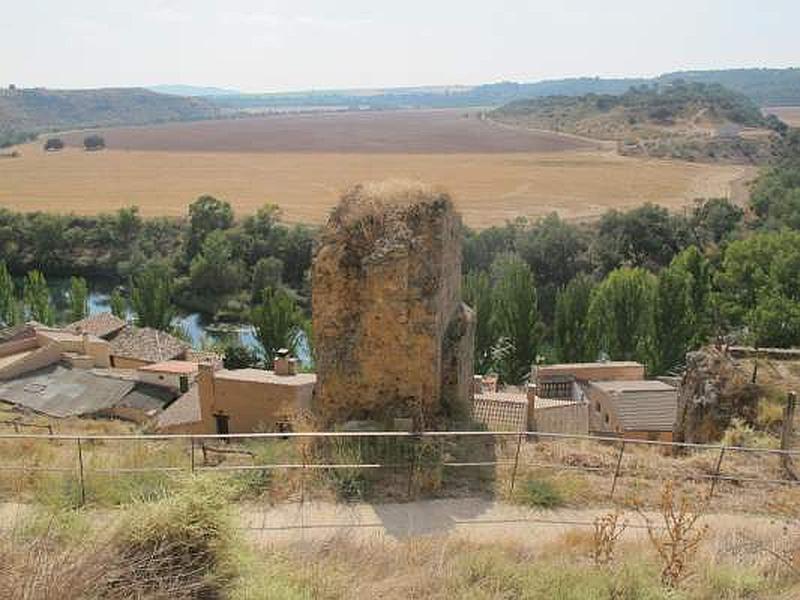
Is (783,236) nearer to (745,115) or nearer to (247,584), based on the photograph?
(247,584)

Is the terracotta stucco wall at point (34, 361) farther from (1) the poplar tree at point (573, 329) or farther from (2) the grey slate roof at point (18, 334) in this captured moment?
(1) the poplar tree at point (573, 329)

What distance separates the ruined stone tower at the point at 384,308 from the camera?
1117 cm

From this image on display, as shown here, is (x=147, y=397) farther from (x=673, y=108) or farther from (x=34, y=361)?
(x=673, y=108)

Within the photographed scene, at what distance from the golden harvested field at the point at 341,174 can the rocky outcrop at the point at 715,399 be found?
46294mm

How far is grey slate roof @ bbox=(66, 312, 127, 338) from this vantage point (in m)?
37.2

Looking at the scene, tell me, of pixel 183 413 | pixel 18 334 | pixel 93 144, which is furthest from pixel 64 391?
pixel 93 144

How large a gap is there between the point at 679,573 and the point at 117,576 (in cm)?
508

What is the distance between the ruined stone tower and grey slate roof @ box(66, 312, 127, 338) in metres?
28.5

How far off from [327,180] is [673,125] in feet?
271

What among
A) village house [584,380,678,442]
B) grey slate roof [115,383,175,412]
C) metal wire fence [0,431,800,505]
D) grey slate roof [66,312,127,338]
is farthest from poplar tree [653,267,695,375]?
grey slate roof [66,312,127,338]

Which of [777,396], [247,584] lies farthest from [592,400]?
[247,584]

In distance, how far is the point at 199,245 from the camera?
65.5m

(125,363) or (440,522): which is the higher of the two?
(440,522)

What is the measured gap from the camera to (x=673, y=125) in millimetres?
153000
